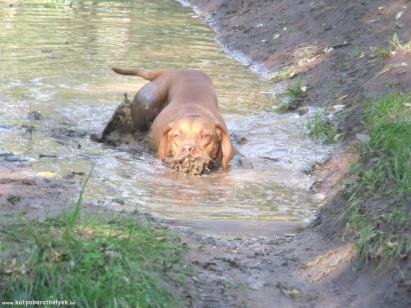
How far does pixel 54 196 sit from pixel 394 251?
106 inches

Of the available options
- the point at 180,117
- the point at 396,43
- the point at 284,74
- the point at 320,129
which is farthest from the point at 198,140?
the point at 284,74

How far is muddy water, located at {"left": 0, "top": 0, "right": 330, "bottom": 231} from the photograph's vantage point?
7516 mm

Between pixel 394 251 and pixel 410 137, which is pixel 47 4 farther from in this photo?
pixel 394 251

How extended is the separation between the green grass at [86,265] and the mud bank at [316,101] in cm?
33

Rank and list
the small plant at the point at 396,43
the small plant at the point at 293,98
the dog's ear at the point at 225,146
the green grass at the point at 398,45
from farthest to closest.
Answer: the small plant at the point at 293,98 → the small plant at the point at 396,43 → the green grass at the point at 398,45 → the dog's ear at the point at 225,146

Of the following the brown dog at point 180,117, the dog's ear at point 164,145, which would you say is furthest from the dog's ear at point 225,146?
the dog's ear at point 164,145

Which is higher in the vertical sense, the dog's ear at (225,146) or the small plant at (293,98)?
the dog's ear at (225,146)

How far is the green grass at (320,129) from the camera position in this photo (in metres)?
9.33

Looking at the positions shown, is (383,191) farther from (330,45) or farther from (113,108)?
(330,45)

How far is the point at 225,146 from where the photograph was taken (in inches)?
357

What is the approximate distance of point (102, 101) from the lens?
11430 millimetres

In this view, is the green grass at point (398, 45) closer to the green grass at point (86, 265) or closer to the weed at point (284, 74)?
the weed at point (284, 74)

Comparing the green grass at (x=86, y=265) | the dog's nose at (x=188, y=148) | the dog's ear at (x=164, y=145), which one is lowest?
the dog's ear at (x=164, y=145)

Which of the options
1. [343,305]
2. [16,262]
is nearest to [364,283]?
[343,305]
